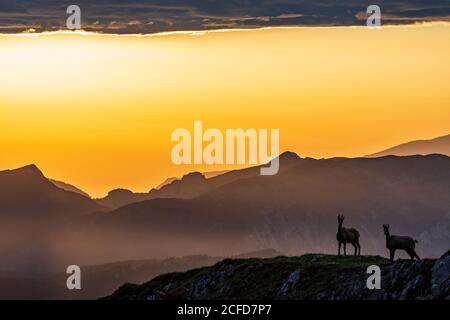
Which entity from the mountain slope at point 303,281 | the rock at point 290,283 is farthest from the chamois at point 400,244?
the rock at point 290,283

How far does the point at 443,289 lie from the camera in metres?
91.7

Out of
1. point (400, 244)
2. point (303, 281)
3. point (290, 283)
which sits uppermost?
point (400, 244)

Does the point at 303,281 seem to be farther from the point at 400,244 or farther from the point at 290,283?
the point at 400,244

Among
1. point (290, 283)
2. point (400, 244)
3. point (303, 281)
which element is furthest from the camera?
point (290, 283)

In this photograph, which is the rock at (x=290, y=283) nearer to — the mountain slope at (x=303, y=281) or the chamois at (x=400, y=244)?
the mountain slope at (x=303, y=281)

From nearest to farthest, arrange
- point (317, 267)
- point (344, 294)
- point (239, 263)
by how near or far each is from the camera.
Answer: point (344, 294), point (317, 267), point (239, 263)

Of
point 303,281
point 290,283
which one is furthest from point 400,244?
point 290,283

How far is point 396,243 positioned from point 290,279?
45.5 ft

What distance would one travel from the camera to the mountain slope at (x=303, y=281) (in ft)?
315

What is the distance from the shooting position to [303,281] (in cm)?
11338

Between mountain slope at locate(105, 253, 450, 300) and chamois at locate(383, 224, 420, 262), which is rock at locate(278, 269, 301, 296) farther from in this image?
chamois at locate(383, 224, 420, 262)
